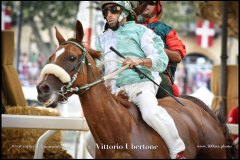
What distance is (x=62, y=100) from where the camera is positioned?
233 inches

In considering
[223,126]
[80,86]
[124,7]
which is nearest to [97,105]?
[80,86]

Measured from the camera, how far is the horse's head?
576 cm

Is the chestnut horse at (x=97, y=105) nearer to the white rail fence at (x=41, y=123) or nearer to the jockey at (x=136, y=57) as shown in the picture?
the jockey at (x=136, y=57)

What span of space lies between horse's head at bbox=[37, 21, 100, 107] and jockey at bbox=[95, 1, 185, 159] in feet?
1.76

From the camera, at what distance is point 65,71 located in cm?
586

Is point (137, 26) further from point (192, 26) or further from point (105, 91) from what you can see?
point (192, 26)

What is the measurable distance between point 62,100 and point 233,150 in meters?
2.85

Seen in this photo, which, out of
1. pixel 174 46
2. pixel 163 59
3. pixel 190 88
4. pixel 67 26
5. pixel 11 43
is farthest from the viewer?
pixel 190 88

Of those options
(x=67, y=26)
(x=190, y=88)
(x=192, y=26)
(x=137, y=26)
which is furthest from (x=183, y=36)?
(x=137, y=26)

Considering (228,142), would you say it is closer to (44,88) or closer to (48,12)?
(44,88)

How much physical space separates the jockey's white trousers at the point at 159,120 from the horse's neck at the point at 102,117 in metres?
0.24

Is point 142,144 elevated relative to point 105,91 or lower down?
lower down

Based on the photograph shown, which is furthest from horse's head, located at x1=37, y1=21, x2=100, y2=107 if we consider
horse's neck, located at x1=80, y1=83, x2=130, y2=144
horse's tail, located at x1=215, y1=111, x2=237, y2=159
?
horse's tail, located at x1=215, y1=111, x2=237, y2=159

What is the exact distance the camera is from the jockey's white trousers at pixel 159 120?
6305mm
